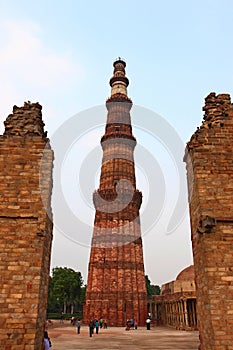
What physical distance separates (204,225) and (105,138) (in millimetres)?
20506

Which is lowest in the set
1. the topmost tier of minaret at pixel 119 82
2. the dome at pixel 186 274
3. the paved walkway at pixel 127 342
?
the paved walkway at pixel 127 342

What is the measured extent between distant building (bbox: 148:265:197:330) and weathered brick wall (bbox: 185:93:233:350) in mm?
11272

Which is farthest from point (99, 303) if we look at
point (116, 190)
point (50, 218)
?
point (50, 218)

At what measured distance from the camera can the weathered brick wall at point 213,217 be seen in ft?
19.0

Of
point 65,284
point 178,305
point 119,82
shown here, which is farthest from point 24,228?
point 65,284

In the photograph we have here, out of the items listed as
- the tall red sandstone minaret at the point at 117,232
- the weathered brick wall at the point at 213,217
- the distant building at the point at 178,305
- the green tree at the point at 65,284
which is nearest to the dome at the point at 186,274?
the distant building at the point at 178,305

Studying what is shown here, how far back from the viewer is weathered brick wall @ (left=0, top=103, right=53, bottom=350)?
229 inches

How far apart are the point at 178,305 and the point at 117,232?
20.9 feet

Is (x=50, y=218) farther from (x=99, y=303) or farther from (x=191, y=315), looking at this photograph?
(x=99, y=303)

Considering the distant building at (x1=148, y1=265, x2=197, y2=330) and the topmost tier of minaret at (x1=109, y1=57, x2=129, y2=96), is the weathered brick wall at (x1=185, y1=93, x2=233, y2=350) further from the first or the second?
the topmost tier of minaret at (x1=109, y1=57, x2=129, y2=96)

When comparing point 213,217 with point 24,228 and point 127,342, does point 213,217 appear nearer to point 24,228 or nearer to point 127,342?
point 24,228

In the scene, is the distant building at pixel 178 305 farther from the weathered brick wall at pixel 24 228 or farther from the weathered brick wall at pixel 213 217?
the weathered brick wall at pixel 24 228

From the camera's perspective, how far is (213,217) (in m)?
6.40

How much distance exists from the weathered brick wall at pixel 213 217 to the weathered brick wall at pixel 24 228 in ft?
10.4
